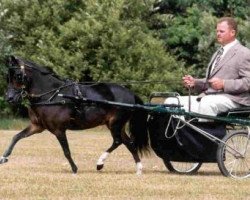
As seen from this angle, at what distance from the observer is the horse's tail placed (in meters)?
13.2

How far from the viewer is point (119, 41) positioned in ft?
91.3

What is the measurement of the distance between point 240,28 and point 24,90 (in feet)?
54.2

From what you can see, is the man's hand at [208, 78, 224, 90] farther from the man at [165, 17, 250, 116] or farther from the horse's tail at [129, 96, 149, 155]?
the horse's tail at [129, 96, 149, 155]

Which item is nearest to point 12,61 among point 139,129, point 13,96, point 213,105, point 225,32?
point 13,96

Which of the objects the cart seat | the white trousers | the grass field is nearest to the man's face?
the white trousers

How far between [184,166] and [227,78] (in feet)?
5.71

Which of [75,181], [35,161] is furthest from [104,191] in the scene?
[35,161]

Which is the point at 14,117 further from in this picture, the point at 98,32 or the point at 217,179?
the point at 217,179

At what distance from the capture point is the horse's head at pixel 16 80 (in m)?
12.5

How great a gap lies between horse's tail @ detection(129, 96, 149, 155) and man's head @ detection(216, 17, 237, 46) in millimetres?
1580

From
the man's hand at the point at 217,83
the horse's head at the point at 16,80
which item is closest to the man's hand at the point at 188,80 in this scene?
the man's hand at the point at 217,83

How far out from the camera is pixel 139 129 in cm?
1323

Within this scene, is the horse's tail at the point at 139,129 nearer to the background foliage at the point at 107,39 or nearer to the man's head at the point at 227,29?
the man's head at the point at 227,29

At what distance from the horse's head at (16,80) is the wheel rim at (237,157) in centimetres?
277
